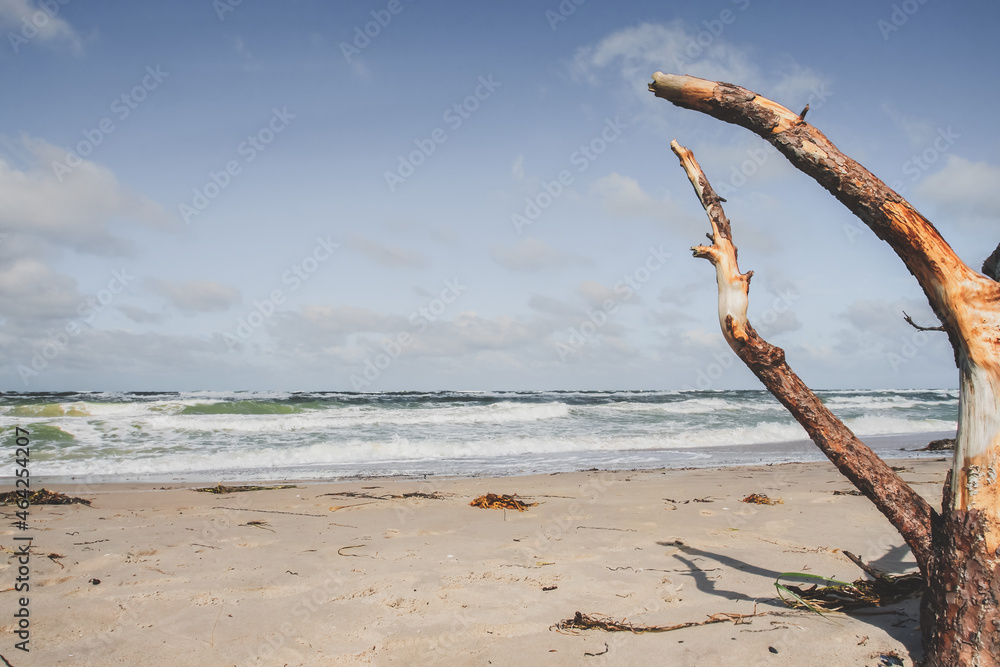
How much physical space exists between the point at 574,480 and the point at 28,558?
6366 millimetres

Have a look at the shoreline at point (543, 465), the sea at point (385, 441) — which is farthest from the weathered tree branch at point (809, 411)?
the sea at point (385, 441)

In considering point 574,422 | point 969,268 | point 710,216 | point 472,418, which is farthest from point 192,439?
point 969,268

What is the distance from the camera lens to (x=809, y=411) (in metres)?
2.69

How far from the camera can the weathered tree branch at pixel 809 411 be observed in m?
2.60

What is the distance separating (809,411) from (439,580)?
2.52 meters

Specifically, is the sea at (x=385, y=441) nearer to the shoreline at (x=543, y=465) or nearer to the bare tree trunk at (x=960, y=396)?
the shoreline at (x=543, y=465)

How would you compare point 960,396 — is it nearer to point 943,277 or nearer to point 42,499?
point 943,277

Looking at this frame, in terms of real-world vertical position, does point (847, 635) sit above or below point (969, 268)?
below

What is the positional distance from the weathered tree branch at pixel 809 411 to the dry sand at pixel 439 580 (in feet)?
2.15

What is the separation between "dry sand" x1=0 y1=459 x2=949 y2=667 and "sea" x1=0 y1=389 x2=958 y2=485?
4014mm

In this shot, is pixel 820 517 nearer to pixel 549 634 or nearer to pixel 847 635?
pixel 847 635

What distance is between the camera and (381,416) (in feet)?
67.7

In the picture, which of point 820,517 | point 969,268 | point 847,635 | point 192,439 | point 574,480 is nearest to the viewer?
point 969,268

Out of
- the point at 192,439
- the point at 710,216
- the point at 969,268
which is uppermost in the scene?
the point at 710,216
